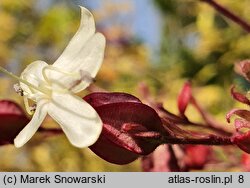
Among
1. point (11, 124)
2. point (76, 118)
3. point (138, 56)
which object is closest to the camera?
point (76, 118)

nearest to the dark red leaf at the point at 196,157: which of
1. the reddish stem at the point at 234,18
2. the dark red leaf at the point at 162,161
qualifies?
the dark red leaf at the point at 162,161

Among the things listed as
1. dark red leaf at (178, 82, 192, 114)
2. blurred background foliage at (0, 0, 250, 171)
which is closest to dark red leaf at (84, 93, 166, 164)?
dark red leaf at (178, 82, 192, 114)

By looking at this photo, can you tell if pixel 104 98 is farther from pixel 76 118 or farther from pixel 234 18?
pixel 234 18

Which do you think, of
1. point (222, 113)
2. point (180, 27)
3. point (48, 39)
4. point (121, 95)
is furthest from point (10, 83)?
point (121, 95)

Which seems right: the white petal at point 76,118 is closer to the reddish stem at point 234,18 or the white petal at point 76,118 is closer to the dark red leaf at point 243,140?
the dark red leaf at point 243,140

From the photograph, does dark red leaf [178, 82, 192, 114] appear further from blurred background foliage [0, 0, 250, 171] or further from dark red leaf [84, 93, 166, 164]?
blurred background foliage [0, 0, 250, 171]

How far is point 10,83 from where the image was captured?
4.97ft

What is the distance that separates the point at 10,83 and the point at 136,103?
3.60 ft

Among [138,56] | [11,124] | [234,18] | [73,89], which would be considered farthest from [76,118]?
[138,56]

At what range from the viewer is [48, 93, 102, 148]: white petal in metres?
0.40

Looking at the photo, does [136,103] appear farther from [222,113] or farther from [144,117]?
[222,113]

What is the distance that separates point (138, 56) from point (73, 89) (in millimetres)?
1326

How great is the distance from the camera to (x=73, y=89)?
0.43 m

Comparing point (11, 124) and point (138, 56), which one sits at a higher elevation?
point (11, 124)
